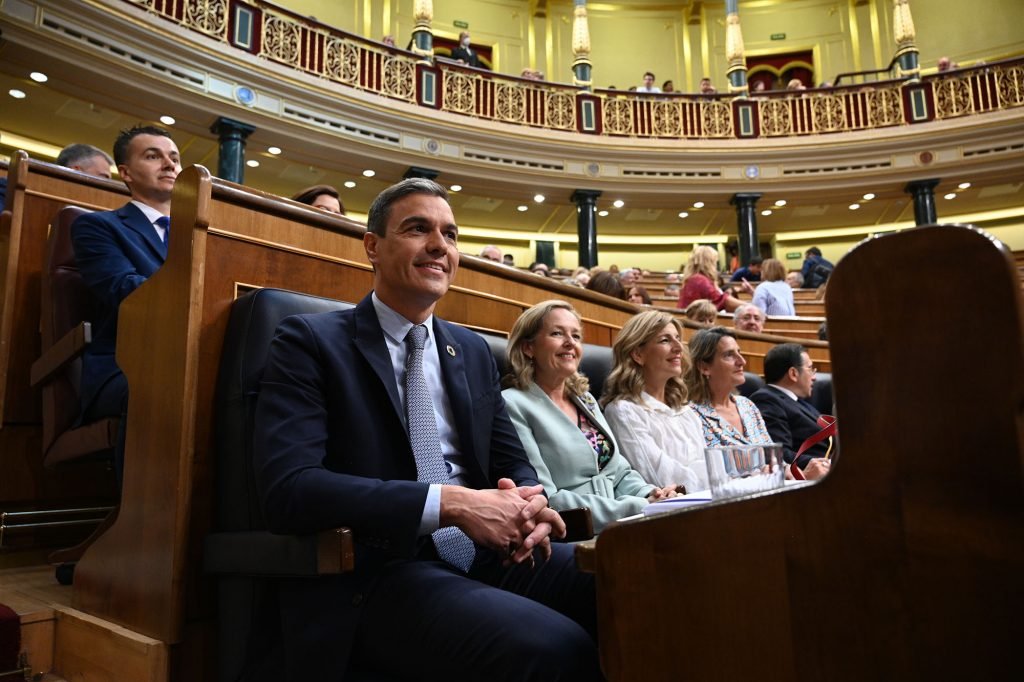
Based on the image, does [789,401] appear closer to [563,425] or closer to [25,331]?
[563,425]

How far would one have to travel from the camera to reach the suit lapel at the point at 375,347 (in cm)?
117

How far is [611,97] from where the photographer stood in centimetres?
960

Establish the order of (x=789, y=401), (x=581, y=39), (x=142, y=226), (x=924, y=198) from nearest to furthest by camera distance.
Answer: (x=142, y=226)
(x=789, y=401)
(x=924, y=198)
(x=581, y=39)

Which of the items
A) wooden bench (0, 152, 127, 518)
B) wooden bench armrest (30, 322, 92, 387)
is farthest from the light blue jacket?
wooden bench (0, 152, 127, 518)

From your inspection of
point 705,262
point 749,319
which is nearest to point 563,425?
point 749,319

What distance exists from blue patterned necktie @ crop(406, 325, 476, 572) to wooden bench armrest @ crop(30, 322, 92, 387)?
82 centimetres

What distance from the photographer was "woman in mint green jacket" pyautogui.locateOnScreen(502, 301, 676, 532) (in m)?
1.62

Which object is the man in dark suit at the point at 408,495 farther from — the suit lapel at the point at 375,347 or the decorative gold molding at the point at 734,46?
the decorative gold molding at the point at 734,46

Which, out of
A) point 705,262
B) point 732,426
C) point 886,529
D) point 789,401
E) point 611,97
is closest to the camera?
point 886,529

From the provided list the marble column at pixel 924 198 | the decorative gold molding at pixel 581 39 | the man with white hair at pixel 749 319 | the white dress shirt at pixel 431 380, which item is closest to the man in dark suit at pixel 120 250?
the white dress shirt at pixel 431 380

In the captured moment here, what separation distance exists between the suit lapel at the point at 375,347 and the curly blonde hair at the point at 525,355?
618 millimetres

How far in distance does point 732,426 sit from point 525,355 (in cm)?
98

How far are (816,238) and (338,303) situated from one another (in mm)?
11490

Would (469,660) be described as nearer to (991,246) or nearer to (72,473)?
(991,246)
